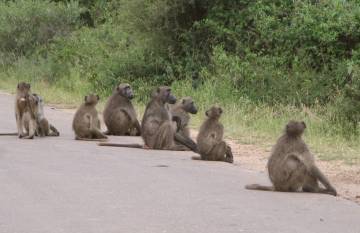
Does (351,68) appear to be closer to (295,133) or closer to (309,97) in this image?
(309,97)

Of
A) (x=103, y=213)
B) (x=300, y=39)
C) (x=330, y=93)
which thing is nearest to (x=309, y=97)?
(x=330, y=93)

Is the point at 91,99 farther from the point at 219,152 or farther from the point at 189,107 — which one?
the point at 219,152

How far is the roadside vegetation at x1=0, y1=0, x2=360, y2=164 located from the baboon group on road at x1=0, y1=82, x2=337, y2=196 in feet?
6.32

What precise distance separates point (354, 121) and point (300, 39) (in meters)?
5.41

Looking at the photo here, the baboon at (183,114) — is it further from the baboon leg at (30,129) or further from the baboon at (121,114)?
the baboon leg at (30,129)

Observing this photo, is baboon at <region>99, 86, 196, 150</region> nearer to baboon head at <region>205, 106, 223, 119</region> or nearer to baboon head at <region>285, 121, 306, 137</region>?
baboon head at <region>205, 106, 223, 119</region>

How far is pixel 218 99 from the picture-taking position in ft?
70.8

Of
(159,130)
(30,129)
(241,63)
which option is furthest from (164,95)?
(241,63)

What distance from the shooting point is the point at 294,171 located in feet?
34.3

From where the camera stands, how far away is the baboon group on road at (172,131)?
1054cm

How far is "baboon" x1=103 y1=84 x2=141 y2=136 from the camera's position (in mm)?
16906

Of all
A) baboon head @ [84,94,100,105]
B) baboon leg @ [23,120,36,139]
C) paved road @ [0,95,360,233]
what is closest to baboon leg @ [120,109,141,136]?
baboon head @ [84,94,100,105]

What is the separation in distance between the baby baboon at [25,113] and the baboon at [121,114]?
4.97 feet

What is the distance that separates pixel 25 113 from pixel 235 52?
9.29 meters
